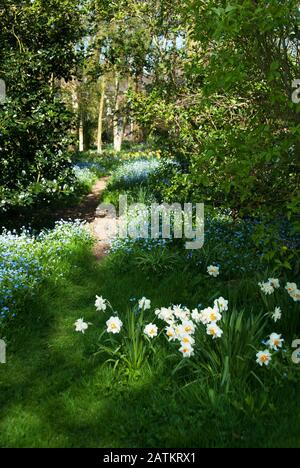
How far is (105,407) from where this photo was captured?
3939 mm

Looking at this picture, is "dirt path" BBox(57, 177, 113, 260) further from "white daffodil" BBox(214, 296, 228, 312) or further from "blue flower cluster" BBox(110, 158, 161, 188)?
"white daffodil" BBox(214, 296, 228, 312)

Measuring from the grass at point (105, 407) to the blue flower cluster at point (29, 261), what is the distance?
60 cm

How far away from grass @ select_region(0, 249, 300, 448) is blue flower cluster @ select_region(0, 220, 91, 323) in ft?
1.98

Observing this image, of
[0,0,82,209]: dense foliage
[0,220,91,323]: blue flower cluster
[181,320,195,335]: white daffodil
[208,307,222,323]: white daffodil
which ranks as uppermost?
[0,0,82,209]: dense foliage

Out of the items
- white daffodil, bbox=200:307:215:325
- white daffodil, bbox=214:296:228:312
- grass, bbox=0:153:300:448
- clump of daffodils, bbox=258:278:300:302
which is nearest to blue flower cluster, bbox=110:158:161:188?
grass, bbox=0:153:300:448

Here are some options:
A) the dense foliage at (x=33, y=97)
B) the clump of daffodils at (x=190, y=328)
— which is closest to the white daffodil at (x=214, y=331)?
the clump of daffodils at (x=190, y=328)

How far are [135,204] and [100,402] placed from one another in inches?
299

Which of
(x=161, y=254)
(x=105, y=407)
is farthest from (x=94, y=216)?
(x=105, y=407)

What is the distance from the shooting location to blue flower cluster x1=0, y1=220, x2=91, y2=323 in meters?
5.93

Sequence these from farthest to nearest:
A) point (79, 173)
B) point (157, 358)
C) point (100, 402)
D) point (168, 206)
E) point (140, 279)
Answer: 1. point (79, 173)
2. point (168, 206)
3. point (140, 279)
4. point (157, 358)
5. point (100, 402)

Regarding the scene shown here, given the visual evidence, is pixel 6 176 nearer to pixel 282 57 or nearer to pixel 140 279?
pixel 140 279

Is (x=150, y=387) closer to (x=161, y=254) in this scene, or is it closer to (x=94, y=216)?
(x=161, y=254)
